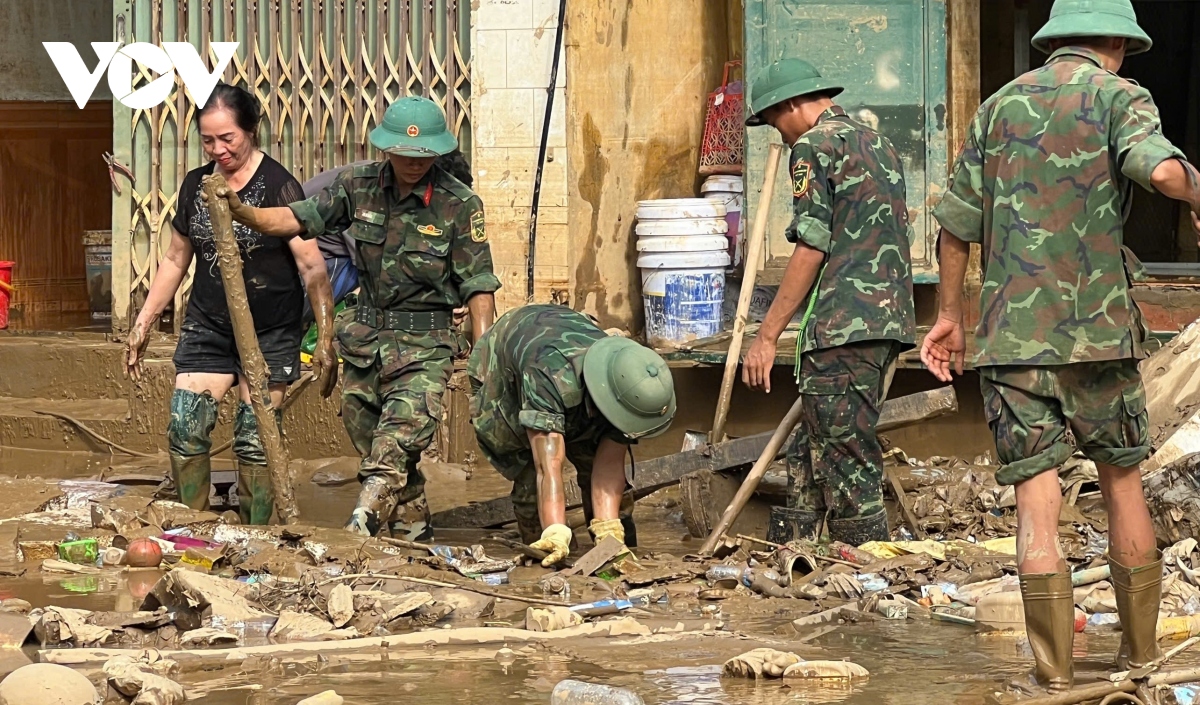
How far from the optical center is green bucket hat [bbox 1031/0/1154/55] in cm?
411

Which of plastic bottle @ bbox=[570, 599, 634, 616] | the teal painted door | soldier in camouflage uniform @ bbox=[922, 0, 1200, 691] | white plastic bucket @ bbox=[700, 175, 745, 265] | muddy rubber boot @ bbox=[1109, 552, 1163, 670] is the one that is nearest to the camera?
soldier in camouflage uniform @ bbox=[922, 0, 1200, 691]

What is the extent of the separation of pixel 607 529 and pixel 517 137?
3.48 meters

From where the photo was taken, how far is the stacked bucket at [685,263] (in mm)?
8617

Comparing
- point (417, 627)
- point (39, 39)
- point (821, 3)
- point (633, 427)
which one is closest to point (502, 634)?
point (417, 627)

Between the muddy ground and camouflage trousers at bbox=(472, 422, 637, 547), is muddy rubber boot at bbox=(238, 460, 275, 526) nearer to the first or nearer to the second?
camouflage trousers at bbox=(472, 422, 637, 547)

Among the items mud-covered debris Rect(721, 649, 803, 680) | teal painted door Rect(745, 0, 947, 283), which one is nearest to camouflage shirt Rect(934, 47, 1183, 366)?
mud-covered debris Rect(721, 649, 803, 680)

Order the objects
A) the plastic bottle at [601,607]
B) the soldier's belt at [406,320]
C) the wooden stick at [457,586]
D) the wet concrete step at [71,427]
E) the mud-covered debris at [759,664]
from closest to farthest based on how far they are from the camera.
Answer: the mud-covered debris at [759,664] → the plastic bottle at [601,607] → the wooden stick at [457,586] → the soldier's belt at [406,320] → the wet concrete step at [71,427]

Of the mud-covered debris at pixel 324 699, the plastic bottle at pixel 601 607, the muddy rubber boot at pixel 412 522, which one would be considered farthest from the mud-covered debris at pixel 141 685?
the muddy rubber boot at pixel 412 522

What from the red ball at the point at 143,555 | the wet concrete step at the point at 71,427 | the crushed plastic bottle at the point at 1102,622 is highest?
the crushed plastic bottle at the point at 1102,622

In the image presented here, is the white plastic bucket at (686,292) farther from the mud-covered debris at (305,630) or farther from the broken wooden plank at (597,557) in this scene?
the mud-covered debris at (305,630)

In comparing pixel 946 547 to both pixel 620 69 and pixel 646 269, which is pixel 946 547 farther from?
pixel 620 69

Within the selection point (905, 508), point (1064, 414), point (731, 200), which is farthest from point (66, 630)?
point (731, 200)

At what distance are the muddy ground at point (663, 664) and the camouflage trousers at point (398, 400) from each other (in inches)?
37.2

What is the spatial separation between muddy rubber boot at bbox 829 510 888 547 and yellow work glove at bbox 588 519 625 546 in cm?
79
